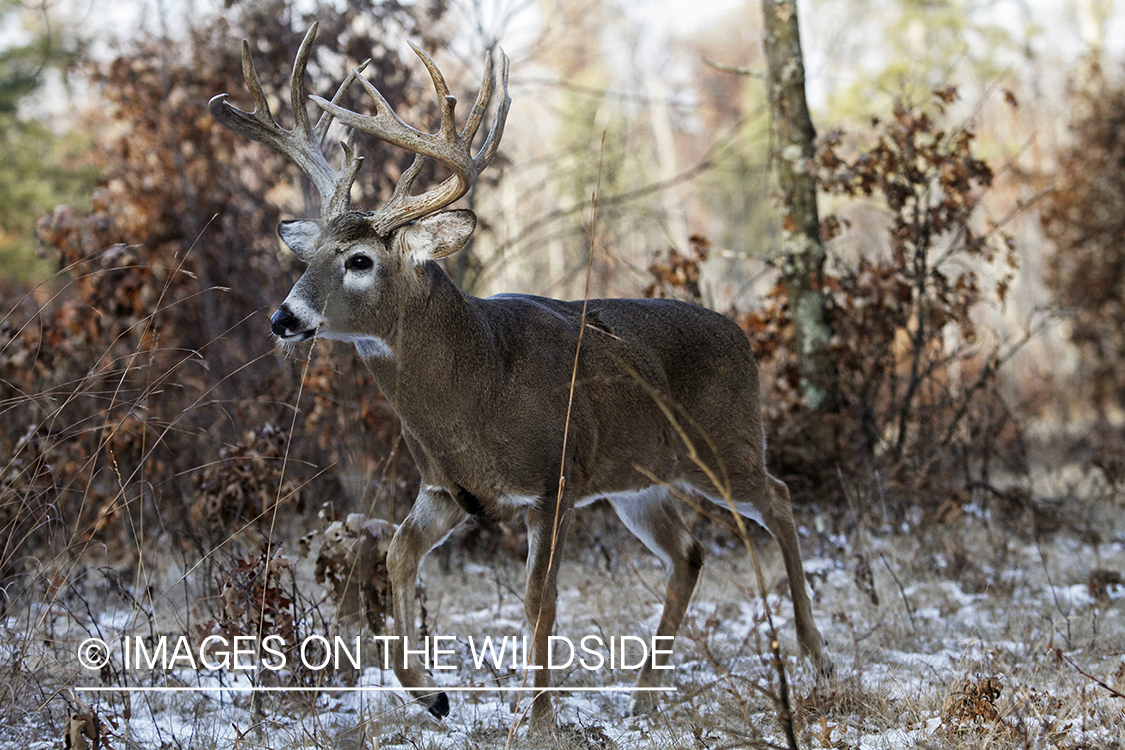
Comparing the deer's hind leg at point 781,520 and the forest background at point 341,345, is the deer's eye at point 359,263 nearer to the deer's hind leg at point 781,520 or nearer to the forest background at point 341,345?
the forest background at point 341,345

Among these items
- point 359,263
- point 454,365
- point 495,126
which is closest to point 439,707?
point 454,365

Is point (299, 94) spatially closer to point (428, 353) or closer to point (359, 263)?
point (359, 263)

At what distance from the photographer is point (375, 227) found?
4203 mm

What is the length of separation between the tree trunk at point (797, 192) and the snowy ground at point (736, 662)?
141 centimetres

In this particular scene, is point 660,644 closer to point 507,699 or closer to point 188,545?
point 507,699

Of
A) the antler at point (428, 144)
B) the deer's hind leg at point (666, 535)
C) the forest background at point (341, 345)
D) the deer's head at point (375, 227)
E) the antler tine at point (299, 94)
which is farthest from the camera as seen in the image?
the forest background at point (341, 345)

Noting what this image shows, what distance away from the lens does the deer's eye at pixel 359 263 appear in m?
4.11

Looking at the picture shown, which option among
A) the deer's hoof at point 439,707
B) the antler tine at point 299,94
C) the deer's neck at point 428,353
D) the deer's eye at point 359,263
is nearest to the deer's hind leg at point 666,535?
the deer's neck at point 428,353

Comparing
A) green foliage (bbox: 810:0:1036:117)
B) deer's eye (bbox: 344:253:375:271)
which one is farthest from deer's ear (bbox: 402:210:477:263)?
green foliage (bbox: 810:0:1036:117)

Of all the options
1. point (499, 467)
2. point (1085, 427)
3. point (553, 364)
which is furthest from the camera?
point (1085, 427)

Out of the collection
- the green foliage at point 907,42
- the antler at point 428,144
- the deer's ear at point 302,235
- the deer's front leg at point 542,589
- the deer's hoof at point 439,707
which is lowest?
the deer's hoof at point 439,707

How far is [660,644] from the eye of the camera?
4.73 meters

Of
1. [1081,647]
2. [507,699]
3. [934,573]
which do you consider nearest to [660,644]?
[507,699]

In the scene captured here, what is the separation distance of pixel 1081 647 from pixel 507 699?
258 cm
